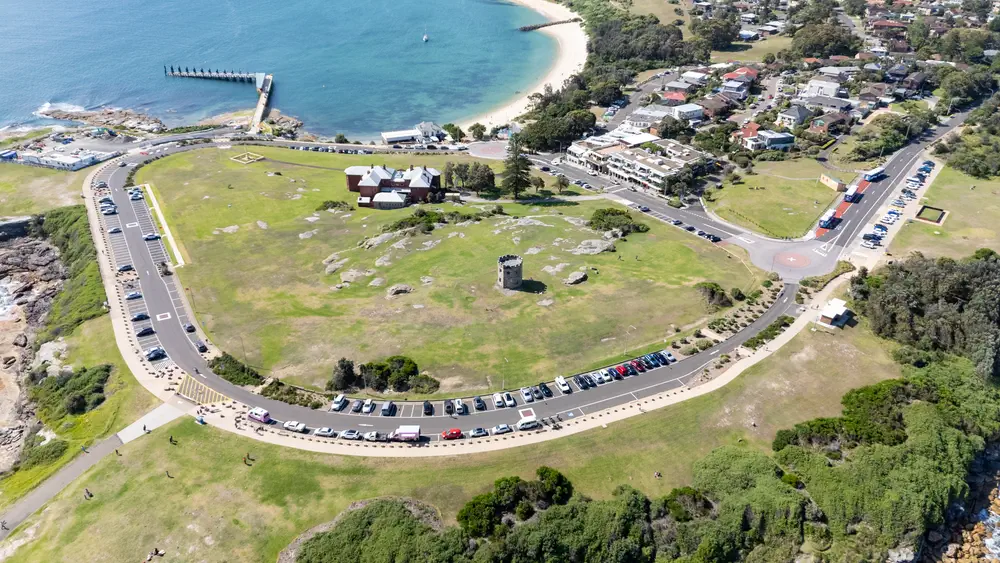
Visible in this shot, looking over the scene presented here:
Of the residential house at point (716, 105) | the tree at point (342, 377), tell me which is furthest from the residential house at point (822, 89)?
the tree at point (342, 377)

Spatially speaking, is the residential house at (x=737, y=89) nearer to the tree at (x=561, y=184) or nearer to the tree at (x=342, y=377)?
the tree at (x=561, y=184)

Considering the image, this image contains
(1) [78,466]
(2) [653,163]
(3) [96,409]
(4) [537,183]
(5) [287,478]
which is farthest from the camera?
(2) [653,163]

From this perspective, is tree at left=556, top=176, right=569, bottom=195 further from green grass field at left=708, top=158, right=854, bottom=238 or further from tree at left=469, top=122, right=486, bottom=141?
tree at left=469, top=122, right=486, bottom=141

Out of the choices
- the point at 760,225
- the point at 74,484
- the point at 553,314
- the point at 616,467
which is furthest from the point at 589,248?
the point at 74,484

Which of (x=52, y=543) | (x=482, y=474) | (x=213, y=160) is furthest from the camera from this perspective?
(x=213, y=160)

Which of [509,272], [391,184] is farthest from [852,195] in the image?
[391,184]

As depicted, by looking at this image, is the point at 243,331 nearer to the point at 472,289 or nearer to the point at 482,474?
the point at 472,289

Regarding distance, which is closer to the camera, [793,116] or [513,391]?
[513,391]

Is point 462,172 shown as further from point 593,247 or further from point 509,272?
point 509,272
